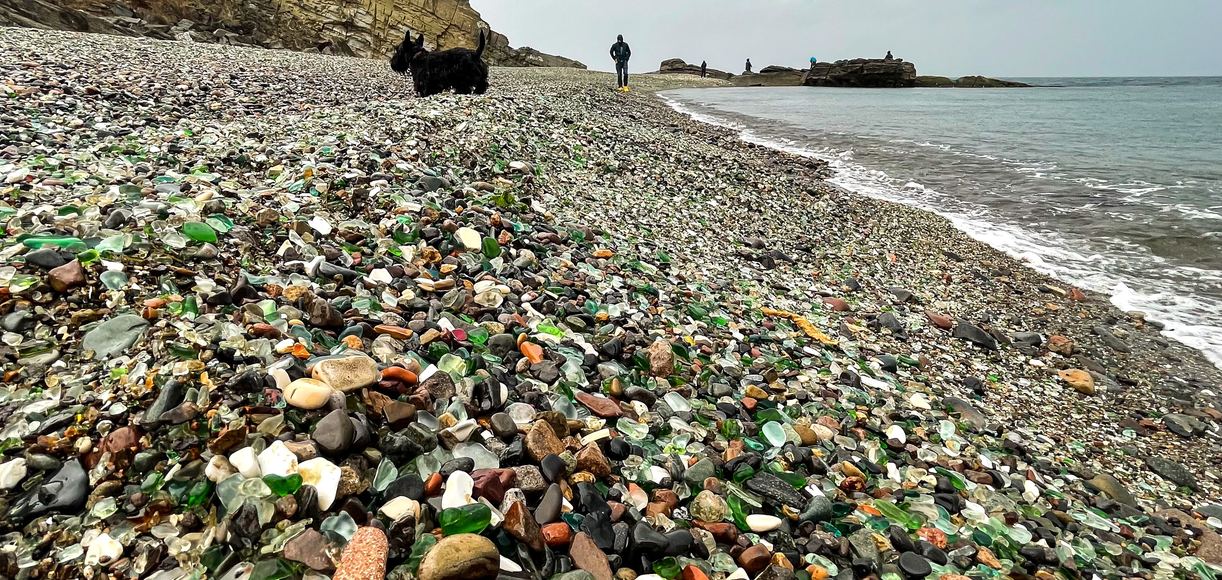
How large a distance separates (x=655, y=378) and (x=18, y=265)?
3.18 metres

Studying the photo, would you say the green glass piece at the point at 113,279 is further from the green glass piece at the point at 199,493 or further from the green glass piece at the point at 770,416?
the green glass piece at the point at 770,416

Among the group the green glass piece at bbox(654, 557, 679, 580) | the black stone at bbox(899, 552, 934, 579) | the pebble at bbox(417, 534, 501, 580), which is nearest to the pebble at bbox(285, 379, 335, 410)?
the pebble at bbox(417, 534, 501, 580)

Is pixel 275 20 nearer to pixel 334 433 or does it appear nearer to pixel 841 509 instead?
pixel 334 433

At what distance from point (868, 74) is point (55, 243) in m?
73.6

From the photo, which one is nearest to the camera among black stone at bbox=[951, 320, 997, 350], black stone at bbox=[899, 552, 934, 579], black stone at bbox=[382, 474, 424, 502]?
black stone at bbox=[382, 474, 424, 502]

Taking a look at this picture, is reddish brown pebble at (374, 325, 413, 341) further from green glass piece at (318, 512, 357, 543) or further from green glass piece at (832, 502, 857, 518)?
green glass piece at (832, 502, 857, 518)

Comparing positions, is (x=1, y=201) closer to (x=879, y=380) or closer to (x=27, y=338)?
(x=27, y=338)

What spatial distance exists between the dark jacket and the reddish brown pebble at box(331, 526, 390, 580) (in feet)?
88.8

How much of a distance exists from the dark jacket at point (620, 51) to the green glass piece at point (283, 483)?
26924mm

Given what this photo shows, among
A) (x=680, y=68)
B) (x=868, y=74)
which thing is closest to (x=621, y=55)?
(x=868, y=74)

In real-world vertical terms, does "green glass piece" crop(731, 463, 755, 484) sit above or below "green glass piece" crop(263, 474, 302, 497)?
below

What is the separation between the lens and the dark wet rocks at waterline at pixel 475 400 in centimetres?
179

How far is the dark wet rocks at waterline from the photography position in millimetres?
1793

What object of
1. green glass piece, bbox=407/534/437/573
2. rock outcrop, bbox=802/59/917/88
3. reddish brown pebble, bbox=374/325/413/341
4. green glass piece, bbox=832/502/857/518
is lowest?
green glass piece, bbox=832/502/857/518
